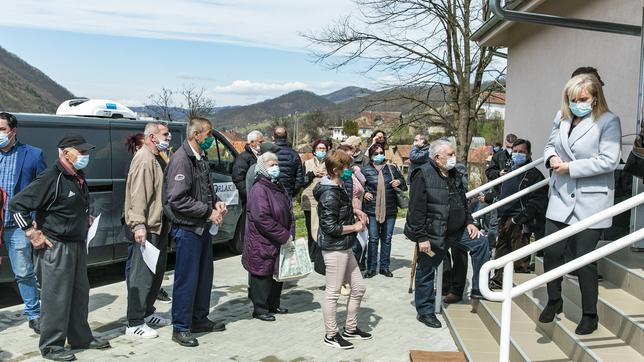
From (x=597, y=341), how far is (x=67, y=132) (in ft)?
19.6

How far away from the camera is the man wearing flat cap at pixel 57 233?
462cm

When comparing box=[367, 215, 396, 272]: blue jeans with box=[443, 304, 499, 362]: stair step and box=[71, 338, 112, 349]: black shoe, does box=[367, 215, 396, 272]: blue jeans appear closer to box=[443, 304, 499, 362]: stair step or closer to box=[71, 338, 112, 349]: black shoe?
box=[443, 304, 499, 362]: stair step

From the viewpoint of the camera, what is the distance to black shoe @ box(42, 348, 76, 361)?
4699mm

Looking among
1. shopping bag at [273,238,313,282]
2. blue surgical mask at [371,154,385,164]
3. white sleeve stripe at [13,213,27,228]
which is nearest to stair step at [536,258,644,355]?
shopping bag at [273,238,313,282]

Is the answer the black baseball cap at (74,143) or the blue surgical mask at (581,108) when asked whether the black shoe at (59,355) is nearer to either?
the black baseball cap at (74,143)

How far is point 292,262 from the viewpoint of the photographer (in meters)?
5.87

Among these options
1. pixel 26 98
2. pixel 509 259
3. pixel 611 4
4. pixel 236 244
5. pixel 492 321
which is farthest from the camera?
pixel 26 98

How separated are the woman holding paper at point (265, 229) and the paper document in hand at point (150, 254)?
0.99 m

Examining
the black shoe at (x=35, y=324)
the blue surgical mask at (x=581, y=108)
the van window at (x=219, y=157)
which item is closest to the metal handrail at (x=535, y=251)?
the blue surgical mask at (x=581, y=108)

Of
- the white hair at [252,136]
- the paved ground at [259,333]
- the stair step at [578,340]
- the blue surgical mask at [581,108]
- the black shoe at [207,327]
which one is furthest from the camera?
the white hair at [252,136]

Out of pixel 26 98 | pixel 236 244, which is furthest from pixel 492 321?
pixel 26 98

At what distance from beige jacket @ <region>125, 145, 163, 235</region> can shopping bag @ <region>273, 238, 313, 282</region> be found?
4.14ft

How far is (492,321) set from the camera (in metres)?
5.29

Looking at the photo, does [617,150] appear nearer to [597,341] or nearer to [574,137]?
[574,137]
